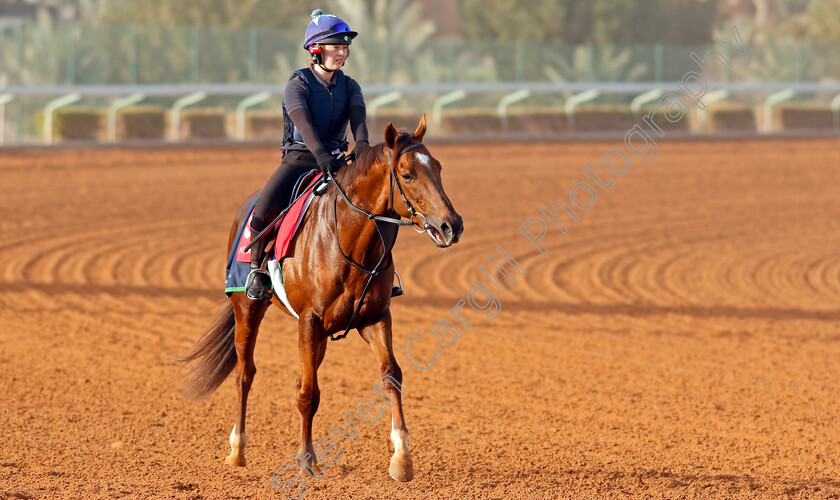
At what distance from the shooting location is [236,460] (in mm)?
6207

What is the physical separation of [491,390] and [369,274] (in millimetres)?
2909

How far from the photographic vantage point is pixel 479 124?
2730cm

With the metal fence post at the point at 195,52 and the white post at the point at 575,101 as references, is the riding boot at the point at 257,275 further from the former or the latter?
the metal fence post at the point at 195,52

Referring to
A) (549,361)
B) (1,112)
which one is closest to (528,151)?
(1,112)

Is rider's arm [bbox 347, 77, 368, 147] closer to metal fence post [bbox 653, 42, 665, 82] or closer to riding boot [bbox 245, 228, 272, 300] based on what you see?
riding boot [bbox 245, 228, 272, 300]

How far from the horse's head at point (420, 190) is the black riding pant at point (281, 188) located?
1029 millimetres

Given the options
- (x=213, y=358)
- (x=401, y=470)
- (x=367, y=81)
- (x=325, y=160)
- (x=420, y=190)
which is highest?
(x=367, y=81)

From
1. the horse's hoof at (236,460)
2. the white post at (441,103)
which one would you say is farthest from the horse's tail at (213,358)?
the white post at (441,103)

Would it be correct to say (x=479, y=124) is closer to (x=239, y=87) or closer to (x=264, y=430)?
(x=239, y=87)

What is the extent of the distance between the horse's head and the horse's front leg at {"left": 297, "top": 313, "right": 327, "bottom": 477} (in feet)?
3.03

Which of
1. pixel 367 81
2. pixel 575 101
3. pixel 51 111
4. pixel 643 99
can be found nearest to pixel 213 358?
pixel 51 111

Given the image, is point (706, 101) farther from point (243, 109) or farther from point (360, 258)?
point (360, 258)

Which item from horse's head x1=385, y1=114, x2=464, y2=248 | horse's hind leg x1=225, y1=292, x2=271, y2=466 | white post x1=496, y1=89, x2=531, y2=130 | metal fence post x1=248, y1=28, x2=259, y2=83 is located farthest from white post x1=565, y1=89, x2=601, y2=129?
horse's head x1=385, y1=114, x2=464, y2=248

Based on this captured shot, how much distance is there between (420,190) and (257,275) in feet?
5.05
